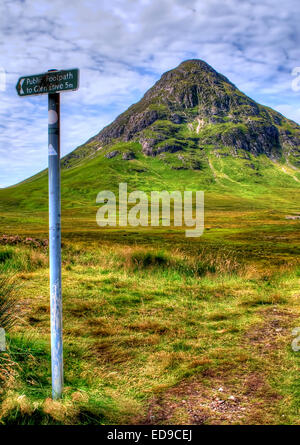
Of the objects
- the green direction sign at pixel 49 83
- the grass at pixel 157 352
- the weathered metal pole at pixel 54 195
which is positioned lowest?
the grass at pixel 157 352

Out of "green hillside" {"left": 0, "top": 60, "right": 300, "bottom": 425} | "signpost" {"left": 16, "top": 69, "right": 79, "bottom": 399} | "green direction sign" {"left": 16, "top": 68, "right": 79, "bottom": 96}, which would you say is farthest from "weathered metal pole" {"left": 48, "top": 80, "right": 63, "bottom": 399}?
"green hillside" {"left": 0, "top": 60, "right": 300, "bottom": 425}

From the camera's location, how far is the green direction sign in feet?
13.1

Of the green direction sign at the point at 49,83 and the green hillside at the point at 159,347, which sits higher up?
the green direction sign at the point at 49,83

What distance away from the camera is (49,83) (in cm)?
416

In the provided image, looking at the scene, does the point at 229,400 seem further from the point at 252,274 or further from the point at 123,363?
the point at 252,274

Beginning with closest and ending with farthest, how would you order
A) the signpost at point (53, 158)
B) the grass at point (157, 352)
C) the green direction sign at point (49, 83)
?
1. the green direction sign at point (49, 83)
2. the signpost at point (53, 158)
3. the grass at point (157, 352)

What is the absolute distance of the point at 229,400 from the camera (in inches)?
192

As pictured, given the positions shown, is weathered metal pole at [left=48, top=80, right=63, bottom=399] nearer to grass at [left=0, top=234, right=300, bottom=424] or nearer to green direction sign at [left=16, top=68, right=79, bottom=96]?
green direction sign at [left=16, top=68, right=79, bottom=96]

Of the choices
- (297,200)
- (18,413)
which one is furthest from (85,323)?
(297,200)

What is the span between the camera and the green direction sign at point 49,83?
401 centimetres

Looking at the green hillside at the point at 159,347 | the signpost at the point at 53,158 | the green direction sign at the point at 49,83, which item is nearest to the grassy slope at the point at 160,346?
the green hillside at the point at 159,347

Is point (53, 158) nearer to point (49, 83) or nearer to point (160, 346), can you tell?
point (49, 83)

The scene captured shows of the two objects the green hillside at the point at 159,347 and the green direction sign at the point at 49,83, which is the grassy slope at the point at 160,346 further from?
the green direction sign at the point at 49,83

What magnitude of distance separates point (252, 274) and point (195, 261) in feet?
7.72
